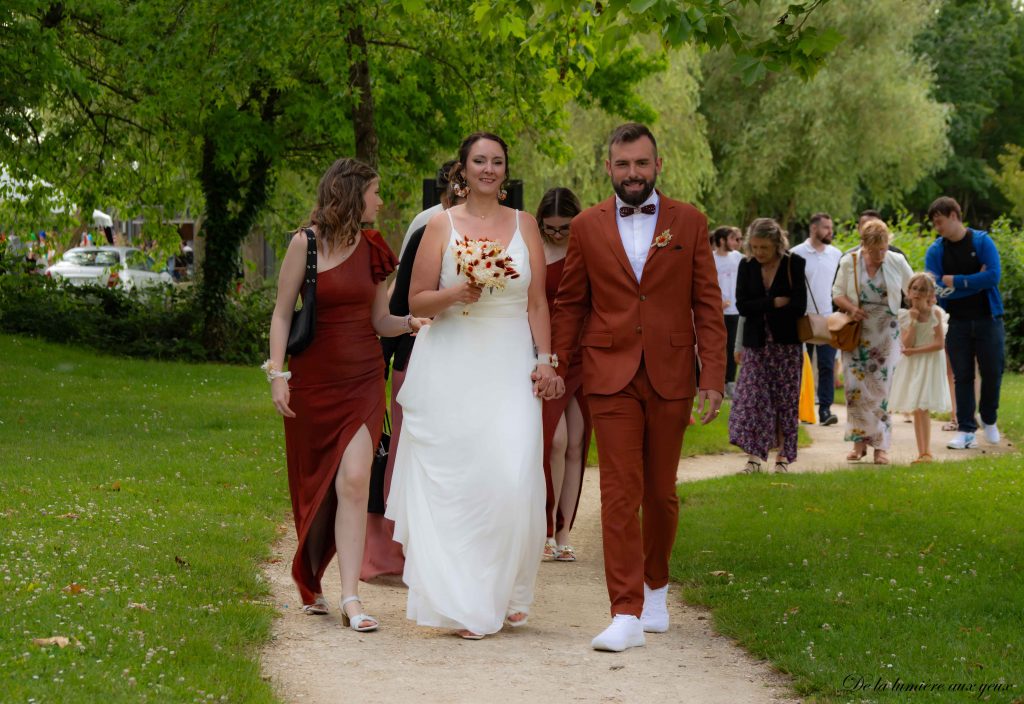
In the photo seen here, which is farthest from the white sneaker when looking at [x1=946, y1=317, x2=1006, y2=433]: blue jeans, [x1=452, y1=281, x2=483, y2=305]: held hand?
[x1=452, y1=281, x2=483, y2=305]: held hand

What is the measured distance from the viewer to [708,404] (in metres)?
6.85

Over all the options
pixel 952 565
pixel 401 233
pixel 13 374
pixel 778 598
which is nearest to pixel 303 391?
pixel 778 598

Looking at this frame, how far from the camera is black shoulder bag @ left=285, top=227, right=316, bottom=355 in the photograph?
695 centimetres

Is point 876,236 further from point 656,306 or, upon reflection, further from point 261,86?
point 261,86

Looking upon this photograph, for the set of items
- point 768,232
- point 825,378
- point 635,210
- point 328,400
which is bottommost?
point 825,378

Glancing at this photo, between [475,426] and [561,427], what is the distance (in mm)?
2242

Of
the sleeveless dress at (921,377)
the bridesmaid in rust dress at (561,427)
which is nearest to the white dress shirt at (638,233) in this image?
the bridesmaid in rust dress at (561,427)

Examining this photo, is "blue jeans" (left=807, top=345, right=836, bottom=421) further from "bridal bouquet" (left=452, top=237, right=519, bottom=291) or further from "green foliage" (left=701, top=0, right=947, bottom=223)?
"green foliage" (left=701, top=0, right=947, bottom=223)

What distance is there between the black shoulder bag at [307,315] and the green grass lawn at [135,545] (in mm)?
1298

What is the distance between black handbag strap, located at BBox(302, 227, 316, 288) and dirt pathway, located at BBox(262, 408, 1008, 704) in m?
1.67

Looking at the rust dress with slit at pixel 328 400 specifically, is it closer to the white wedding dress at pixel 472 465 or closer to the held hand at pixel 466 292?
the white wedding dress at pixel 472 465

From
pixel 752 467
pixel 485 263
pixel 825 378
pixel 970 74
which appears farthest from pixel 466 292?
pixel 970 74

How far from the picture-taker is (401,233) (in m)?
28.8

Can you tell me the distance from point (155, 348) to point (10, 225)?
10.8 ft
